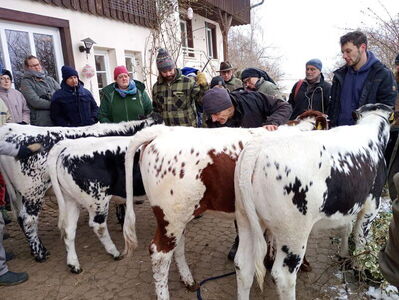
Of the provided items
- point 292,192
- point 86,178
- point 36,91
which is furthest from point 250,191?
point 36,91

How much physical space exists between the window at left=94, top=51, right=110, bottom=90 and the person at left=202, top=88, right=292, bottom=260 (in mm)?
6168

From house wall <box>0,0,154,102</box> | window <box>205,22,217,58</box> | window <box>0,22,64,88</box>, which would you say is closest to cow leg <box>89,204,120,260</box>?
window <box>0,22,64,88</box>

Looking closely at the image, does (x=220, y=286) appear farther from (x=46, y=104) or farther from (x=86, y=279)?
(x=46, y=104)

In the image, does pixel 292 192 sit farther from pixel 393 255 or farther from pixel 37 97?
pixel 37 97

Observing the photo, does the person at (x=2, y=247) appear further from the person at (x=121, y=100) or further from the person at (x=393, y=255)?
the person at (x=393, y=255)

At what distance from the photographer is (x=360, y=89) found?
3.32 meters

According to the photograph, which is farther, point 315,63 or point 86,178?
point 315,63

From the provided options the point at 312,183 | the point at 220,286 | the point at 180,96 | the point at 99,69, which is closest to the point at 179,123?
→ the point at 180,96

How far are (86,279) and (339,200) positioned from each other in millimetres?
2618

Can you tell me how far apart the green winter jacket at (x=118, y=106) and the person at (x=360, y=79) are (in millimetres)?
2663

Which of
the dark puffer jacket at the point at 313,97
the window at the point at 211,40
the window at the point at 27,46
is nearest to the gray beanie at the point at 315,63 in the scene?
the dark puffer jacket at the point at 313,97

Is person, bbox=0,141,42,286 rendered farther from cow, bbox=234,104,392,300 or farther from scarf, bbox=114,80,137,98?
cow, bbox=234,104,392,300

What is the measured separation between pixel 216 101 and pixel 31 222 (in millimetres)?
2554

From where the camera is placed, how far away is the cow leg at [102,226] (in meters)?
3.18
